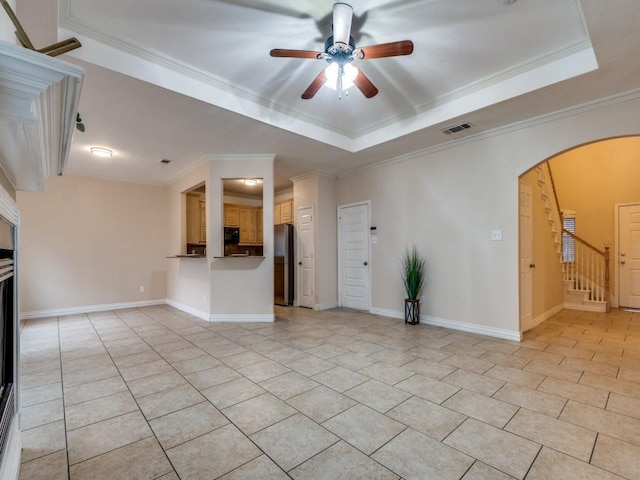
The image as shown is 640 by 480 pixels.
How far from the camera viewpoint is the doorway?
225 inches

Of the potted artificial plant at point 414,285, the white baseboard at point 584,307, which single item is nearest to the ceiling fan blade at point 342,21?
the potted artificial plant at point 414,285

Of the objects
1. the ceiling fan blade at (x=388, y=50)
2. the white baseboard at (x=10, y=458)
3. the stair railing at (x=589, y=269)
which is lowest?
the white baseboard at (x=10, y=458)

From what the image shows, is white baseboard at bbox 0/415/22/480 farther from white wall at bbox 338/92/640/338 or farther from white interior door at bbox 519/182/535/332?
white interior door at bbox 519/182/535/332

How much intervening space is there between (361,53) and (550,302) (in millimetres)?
5136

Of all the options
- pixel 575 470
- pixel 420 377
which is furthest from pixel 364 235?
pixel 575 470

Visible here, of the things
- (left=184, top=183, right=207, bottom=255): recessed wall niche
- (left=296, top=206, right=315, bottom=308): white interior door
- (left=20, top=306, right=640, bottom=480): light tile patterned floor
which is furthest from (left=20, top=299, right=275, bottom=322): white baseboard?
(left=296, top=206, right=315, bottom=308): white interior door

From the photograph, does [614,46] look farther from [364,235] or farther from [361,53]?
[364,235]

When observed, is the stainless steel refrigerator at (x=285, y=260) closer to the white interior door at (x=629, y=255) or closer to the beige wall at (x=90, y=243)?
the beige wall at (x=90, y=243)

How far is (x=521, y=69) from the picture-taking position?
2.97 m

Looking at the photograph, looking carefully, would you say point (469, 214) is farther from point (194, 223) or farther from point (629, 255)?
point (194, 223)

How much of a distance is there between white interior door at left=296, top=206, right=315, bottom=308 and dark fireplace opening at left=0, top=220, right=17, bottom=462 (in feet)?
15.2

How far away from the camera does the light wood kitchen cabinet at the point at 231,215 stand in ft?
24.8

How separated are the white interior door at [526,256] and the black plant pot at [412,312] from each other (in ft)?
4.27

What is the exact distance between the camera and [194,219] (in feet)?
20.9
